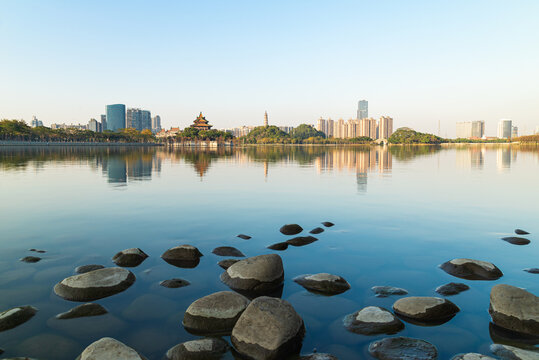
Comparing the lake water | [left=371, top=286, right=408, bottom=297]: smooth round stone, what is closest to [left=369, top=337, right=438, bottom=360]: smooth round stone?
the lake water

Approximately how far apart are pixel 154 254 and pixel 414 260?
8833 millimetres

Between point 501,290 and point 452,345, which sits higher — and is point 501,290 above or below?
above

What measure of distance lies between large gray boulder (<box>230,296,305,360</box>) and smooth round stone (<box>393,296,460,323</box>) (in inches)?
100

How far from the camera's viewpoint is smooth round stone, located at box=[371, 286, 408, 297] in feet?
28.8

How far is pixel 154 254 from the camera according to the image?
462 inches

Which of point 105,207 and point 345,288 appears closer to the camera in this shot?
point 345,288

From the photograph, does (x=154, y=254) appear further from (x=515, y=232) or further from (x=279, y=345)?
(x=515, y=232)

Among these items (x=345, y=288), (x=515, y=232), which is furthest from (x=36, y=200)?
(x=515, y=232)

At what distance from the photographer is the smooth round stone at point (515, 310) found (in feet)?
23.3

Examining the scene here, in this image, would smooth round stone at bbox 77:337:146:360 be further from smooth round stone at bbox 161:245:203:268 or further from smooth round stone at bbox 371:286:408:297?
smooth round stone at bbox 371:286:408:297

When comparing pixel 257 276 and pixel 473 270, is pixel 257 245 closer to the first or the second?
pixel 257 276

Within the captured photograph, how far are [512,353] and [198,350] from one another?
19.0 ft

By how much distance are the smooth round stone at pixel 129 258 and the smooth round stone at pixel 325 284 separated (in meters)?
5.29

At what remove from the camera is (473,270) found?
10102 millimetres
